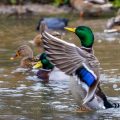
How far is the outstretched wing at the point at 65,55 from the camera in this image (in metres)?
8.52

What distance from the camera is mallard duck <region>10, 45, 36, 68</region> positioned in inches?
511

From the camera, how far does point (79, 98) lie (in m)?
8.84

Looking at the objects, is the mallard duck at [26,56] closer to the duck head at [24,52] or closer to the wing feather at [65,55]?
the duck head at [24,52]

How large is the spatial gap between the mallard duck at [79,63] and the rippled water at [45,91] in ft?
1.04

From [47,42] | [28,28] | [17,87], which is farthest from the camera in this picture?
[28,28]

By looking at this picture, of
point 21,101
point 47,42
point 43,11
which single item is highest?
point 47,42

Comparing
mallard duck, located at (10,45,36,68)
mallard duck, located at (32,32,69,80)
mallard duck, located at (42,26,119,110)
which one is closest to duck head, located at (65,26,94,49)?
mallard duck, located at (42,26,119,110)

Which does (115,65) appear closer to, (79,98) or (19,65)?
(19,65)

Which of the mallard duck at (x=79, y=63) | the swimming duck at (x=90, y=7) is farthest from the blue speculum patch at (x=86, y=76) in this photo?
the swimming duck at (x=90, y=7)

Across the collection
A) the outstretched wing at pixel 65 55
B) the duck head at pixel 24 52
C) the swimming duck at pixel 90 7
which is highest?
the outstretched wing at pixel 65 55

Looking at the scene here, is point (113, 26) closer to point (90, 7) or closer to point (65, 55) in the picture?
point (90, 7)

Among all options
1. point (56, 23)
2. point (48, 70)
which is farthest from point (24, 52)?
point (56, 23)

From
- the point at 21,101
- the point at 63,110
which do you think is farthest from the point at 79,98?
the point at 21,101

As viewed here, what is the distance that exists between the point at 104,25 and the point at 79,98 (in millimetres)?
10760
